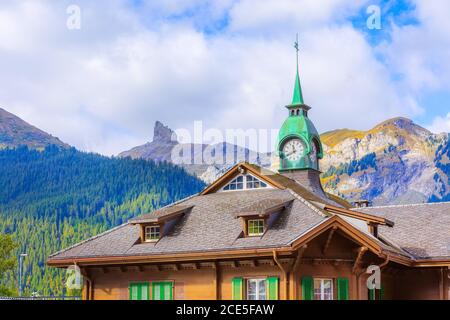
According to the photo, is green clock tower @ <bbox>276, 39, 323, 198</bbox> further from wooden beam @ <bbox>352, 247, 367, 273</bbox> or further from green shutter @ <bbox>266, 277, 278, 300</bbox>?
green shutter @ <bbox>266, 277, 278, 300</bbox>

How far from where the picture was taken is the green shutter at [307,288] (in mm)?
30703

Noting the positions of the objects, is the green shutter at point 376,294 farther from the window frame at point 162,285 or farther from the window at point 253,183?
the window frame at point 162,285

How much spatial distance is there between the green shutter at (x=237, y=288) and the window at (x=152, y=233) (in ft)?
14.8

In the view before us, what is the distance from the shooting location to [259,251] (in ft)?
99.6

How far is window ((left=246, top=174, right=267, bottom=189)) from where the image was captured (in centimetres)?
3738

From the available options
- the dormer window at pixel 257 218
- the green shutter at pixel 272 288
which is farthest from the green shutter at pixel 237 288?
the dormer window at pixel 257 218

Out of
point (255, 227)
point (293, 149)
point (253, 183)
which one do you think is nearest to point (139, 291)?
point (255, 227)

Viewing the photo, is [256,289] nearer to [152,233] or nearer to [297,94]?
[152,233]

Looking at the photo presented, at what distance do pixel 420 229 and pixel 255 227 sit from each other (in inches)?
358

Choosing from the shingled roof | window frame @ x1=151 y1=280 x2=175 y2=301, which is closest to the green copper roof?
the shingled roof

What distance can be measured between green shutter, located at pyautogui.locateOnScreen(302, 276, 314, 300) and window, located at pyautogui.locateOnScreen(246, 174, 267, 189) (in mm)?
A: 7168
